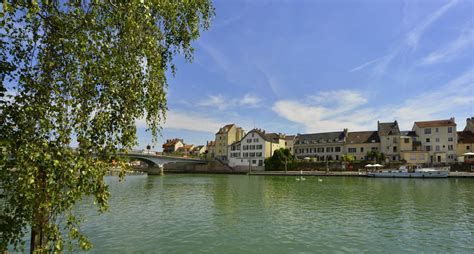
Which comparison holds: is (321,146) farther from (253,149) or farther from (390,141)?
(253,149)

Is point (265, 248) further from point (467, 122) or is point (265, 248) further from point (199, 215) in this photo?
point (467, 122)

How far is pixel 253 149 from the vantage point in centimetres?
10138

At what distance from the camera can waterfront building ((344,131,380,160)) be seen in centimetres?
9056

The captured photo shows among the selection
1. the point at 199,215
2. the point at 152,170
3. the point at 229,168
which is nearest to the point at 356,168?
the point at 229,168

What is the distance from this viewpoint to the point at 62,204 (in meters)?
5.72

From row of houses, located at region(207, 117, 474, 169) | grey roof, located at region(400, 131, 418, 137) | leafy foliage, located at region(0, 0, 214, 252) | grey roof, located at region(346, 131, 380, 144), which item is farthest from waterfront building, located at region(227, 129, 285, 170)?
leafy foliage, located at region(0, 0, 214, 252)

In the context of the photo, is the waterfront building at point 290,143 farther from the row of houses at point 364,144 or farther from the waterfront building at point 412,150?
the waterfront building at point 412,150

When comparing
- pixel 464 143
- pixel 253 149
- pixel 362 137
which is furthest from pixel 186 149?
pixel 464 143

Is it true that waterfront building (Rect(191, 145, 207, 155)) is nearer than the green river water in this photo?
No

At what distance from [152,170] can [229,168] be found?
24135 mm

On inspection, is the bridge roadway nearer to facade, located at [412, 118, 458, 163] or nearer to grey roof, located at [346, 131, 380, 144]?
grey roof, located at [346, 131, 380, 144]

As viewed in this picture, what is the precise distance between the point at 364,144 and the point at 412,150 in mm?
12296

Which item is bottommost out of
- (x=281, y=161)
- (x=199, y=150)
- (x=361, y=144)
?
(x=281, y=161)

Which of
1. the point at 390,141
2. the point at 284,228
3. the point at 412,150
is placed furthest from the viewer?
the point at 390,141
